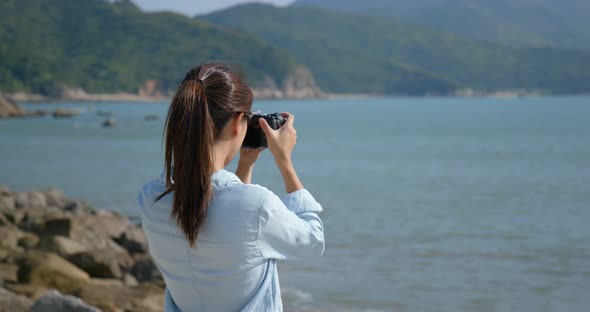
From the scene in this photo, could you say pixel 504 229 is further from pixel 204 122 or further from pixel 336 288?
pixel 204 122

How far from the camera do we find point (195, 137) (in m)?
1.99

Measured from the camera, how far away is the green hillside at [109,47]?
395 feet

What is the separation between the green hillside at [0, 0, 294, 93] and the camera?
395ft

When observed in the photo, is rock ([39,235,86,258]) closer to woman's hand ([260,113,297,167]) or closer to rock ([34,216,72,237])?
rock ([34,216,72,237])

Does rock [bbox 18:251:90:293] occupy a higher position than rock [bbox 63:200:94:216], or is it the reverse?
rock [bbox 18:251:90:293]

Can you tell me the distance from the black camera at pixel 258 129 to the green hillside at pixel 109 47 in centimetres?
11509

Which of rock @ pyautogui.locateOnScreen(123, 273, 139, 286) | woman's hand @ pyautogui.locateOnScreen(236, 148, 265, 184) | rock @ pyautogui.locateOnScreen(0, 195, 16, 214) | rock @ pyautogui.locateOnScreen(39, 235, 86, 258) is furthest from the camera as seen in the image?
rock @ pyautogui.locateOnScreen(0, 195, 16, 214)

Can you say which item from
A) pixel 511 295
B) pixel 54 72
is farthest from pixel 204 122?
pixel 54 72

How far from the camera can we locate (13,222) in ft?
37.5

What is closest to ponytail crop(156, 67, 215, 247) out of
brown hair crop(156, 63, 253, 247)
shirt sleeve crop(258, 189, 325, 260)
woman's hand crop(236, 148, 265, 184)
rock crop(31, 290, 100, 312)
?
brown hair crop(156, 63, 253, 247)

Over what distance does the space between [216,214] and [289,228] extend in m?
0.19

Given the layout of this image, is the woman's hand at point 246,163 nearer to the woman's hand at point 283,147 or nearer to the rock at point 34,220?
the woman's hand at point 283,147

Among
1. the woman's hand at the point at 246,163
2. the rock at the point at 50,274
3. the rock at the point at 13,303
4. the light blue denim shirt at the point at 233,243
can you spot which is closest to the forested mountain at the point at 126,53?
the rock at the point at 50,274

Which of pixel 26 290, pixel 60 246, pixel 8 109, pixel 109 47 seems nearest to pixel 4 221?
pixel 60 246
